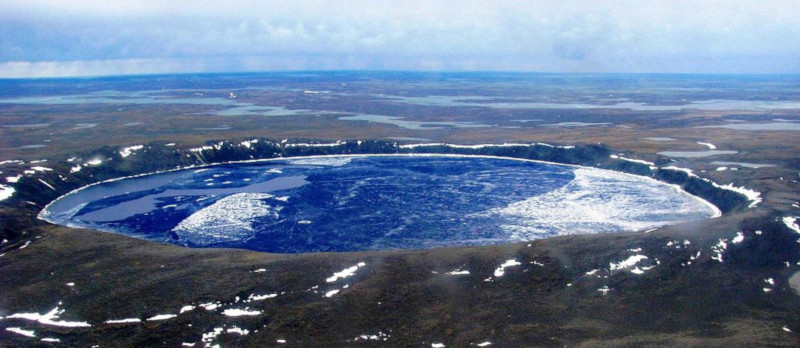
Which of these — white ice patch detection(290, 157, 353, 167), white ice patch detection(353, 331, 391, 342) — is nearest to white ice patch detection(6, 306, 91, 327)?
white ice patch detection(353, 331, 391, 342)

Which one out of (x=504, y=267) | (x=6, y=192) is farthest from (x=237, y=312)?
(x=6, y=192)

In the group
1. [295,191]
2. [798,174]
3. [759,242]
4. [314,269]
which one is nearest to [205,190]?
[295,191]

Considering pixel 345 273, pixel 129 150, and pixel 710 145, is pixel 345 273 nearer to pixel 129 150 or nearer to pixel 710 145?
pixel 129 150

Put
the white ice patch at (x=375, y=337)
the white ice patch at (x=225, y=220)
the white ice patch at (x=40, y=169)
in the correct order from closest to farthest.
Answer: the white ice patch at (x=375, y=337) → the white ice patch at (x=225, y=220) → the white ice patch at (x=40, y=169)

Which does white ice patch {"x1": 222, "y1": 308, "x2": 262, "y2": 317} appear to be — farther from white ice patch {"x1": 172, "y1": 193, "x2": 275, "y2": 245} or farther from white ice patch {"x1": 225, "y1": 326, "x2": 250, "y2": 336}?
white ice patch {"x1": 172, "y1": 193, "x2": 275, "y2": 245}

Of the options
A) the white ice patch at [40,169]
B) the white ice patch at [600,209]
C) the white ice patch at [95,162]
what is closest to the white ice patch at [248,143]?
the white ice patch at [95,162]

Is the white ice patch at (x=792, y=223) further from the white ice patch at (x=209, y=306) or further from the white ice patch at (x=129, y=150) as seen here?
the white ice patch at (x=129, y=150)

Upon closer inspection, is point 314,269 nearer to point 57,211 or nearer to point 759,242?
point 759,242
